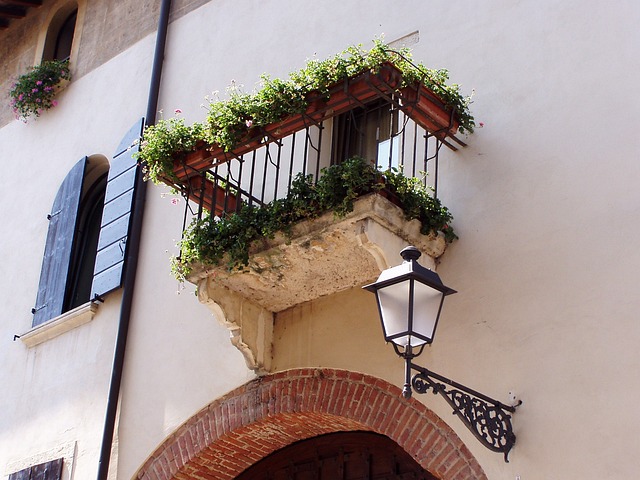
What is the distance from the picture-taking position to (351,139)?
8.20 m

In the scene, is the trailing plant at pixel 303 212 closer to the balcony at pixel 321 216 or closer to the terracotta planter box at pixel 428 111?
the balcony at pixel 321 216

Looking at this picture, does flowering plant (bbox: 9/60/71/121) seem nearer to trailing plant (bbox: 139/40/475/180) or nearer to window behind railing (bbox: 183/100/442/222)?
window behind railing (bbox: 183/100/442/222)

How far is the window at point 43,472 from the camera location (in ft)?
29.0

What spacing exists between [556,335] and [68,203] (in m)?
5.68

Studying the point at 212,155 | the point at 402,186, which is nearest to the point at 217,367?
the point at 212,155

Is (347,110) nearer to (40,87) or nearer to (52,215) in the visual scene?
(52,215)

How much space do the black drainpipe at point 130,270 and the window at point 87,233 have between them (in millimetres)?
82

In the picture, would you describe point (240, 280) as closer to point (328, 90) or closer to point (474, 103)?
point (328, 90)

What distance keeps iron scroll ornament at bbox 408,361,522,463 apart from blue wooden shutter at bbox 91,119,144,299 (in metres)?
4.06

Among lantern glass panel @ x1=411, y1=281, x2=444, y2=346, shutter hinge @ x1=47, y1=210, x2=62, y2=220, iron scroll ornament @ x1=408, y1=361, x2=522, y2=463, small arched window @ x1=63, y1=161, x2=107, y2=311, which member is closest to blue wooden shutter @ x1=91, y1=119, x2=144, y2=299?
small arched window @ x1=63, y1=161, x2=107, y2=311

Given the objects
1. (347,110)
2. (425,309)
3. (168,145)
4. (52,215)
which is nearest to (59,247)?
(52,215)

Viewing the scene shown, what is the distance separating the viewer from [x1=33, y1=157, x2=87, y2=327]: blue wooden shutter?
32.3 ft

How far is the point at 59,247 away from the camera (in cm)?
1010

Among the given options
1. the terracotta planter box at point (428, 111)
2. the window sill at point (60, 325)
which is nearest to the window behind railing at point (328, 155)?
the terracotta planter box at point (428, 111)
